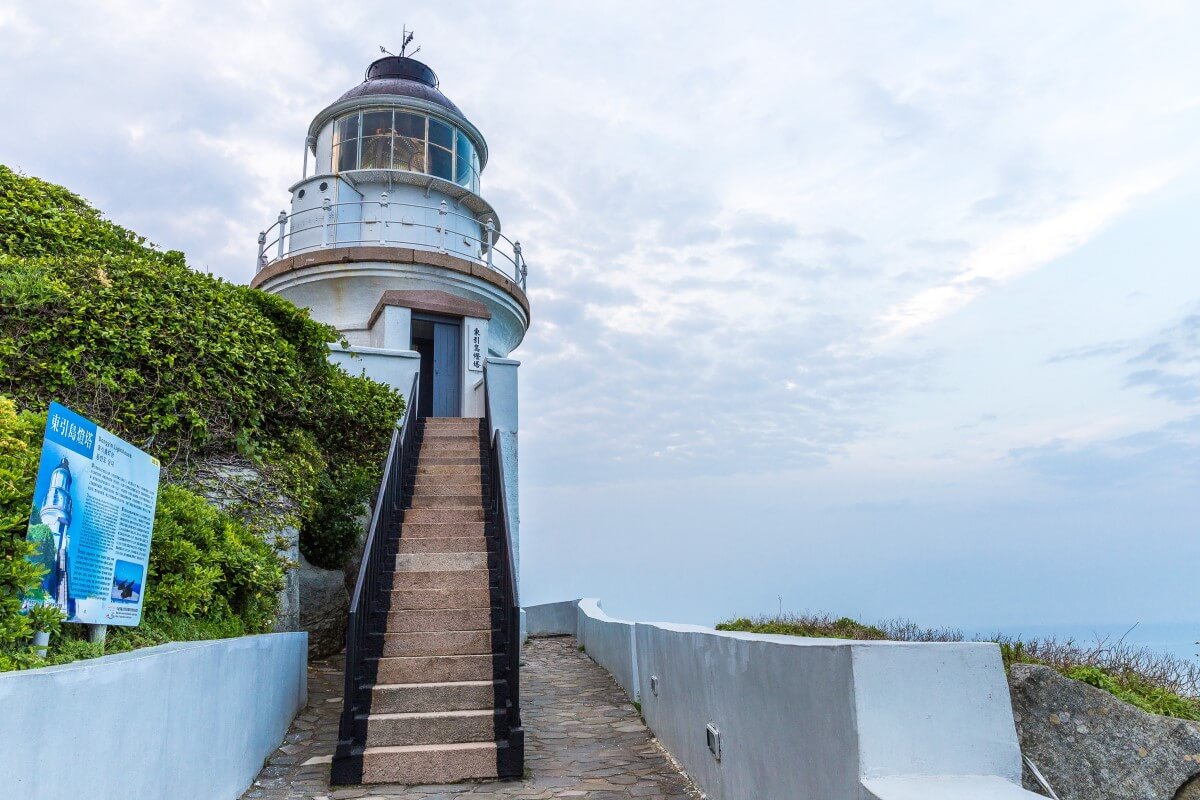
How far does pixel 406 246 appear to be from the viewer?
13.7 m

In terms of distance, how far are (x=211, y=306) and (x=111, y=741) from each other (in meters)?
5.89

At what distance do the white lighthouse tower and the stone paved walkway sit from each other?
5.54 meters

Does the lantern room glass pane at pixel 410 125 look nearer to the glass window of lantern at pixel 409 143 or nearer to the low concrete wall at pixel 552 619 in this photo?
the glass window of lantern at pixel 409 143

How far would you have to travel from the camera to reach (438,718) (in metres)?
5.59

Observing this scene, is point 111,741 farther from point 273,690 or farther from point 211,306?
point 211,306

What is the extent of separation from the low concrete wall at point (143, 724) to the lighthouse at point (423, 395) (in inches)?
26.4

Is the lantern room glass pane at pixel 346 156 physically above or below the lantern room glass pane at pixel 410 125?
below

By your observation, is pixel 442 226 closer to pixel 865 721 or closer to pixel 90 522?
pixel 90 522

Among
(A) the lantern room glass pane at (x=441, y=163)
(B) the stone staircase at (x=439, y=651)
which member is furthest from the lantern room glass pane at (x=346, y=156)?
(B) the stone staircase at (x=439, y=651)

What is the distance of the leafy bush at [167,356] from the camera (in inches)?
261

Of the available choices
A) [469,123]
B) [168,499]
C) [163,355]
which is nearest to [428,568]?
[168,499]

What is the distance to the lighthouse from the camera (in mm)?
5551

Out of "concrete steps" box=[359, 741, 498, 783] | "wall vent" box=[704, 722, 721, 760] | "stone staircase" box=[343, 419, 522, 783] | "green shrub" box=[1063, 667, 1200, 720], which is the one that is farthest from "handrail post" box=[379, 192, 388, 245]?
"green shrub" box=[1063, 667, 1200, 720]

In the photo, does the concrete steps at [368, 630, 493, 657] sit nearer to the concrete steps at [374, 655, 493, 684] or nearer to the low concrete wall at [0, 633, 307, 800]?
the concrete steps at [374, 655, 493, 684]
